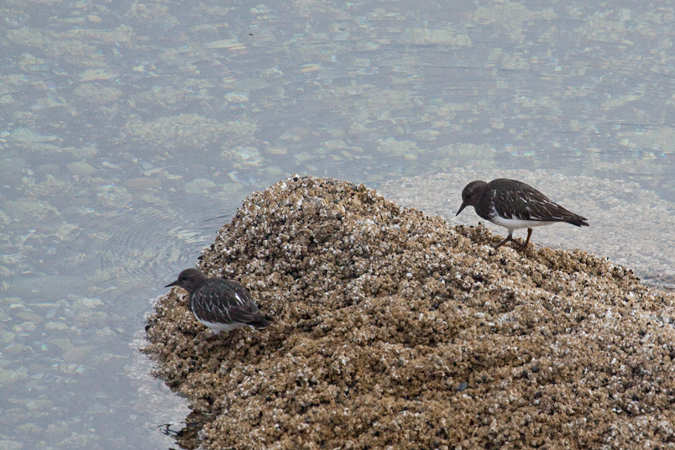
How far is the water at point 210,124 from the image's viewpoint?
847 centimetres

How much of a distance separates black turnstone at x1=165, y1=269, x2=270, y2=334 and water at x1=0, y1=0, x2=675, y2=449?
0.90 metres

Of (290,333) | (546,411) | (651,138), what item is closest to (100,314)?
(290,333)

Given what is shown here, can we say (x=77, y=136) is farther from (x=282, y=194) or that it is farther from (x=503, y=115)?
(x=503, y=115)

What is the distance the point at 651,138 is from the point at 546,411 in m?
11.6

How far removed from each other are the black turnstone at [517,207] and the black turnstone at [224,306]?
2738 millimetres

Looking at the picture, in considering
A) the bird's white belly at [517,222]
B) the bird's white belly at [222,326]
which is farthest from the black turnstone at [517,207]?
the bird's white belly at [222,326]

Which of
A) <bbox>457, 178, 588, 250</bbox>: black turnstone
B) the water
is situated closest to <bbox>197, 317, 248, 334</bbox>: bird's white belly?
the water

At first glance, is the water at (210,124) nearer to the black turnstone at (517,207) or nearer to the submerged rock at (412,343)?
the submerged rock at (412,343)

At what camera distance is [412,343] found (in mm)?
5508

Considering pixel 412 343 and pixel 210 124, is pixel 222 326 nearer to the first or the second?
pixel 412 343

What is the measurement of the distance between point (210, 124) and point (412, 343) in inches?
396

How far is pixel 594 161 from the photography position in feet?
44.8

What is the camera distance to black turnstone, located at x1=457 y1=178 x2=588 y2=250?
682 centimetres

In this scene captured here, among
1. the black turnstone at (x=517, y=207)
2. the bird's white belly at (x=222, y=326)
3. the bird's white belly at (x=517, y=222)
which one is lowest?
the bird's white belly at (x=222, y=326)
